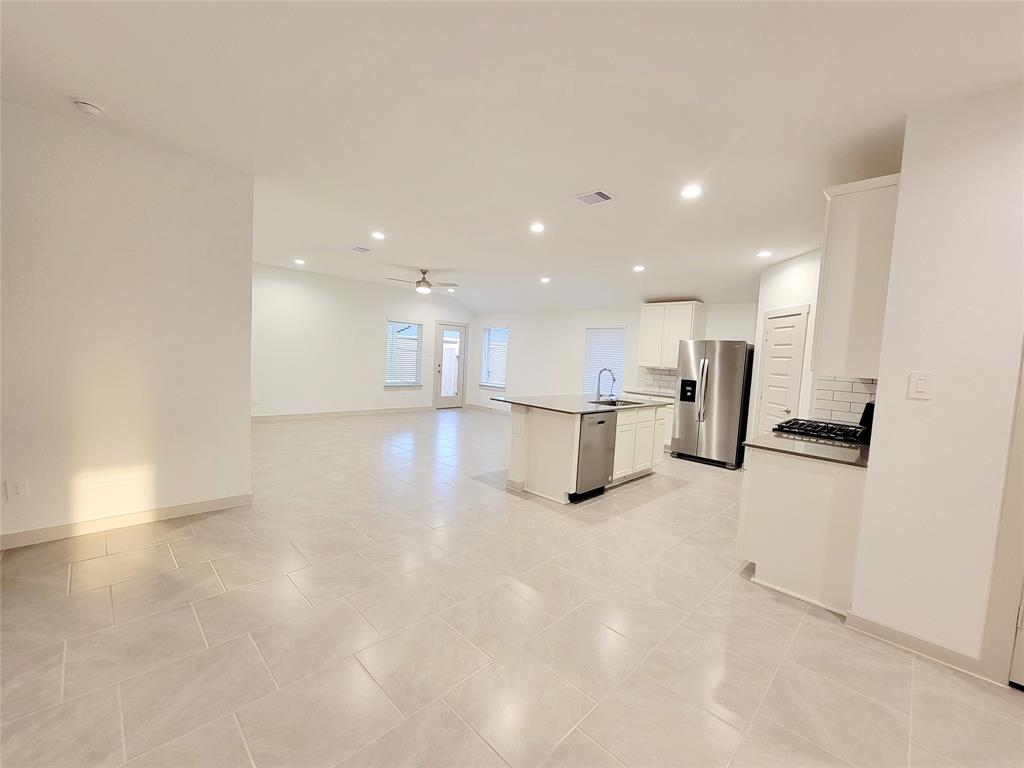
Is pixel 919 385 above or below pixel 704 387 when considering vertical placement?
above

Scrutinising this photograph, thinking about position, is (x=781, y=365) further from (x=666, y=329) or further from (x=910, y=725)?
(x=910, y=725)

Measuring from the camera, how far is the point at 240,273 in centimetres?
326

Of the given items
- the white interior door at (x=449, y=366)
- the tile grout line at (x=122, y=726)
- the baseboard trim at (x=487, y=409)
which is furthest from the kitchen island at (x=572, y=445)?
the white interior door at (x=449, y=366)

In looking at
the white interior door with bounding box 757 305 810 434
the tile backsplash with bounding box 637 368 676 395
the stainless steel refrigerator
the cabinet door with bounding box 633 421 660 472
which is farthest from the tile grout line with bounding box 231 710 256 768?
the tile backsplash with bounding box 637 368 676 395

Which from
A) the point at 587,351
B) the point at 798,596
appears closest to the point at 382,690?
the point at 798,596

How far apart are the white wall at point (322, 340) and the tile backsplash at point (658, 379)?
4.66 metres

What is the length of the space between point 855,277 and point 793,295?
254 cm

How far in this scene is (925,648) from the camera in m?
2.01

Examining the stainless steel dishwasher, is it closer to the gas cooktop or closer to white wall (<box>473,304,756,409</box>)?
the gas cooktop

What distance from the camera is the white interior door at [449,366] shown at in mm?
9531

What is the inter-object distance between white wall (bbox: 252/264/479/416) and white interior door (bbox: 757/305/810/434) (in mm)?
6446

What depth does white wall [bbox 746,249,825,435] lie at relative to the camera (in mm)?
4277

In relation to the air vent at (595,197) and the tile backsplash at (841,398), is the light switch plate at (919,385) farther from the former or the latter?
the air vent at (595,197)

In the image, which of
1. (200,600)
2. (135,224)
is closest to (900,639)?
(200,600)
